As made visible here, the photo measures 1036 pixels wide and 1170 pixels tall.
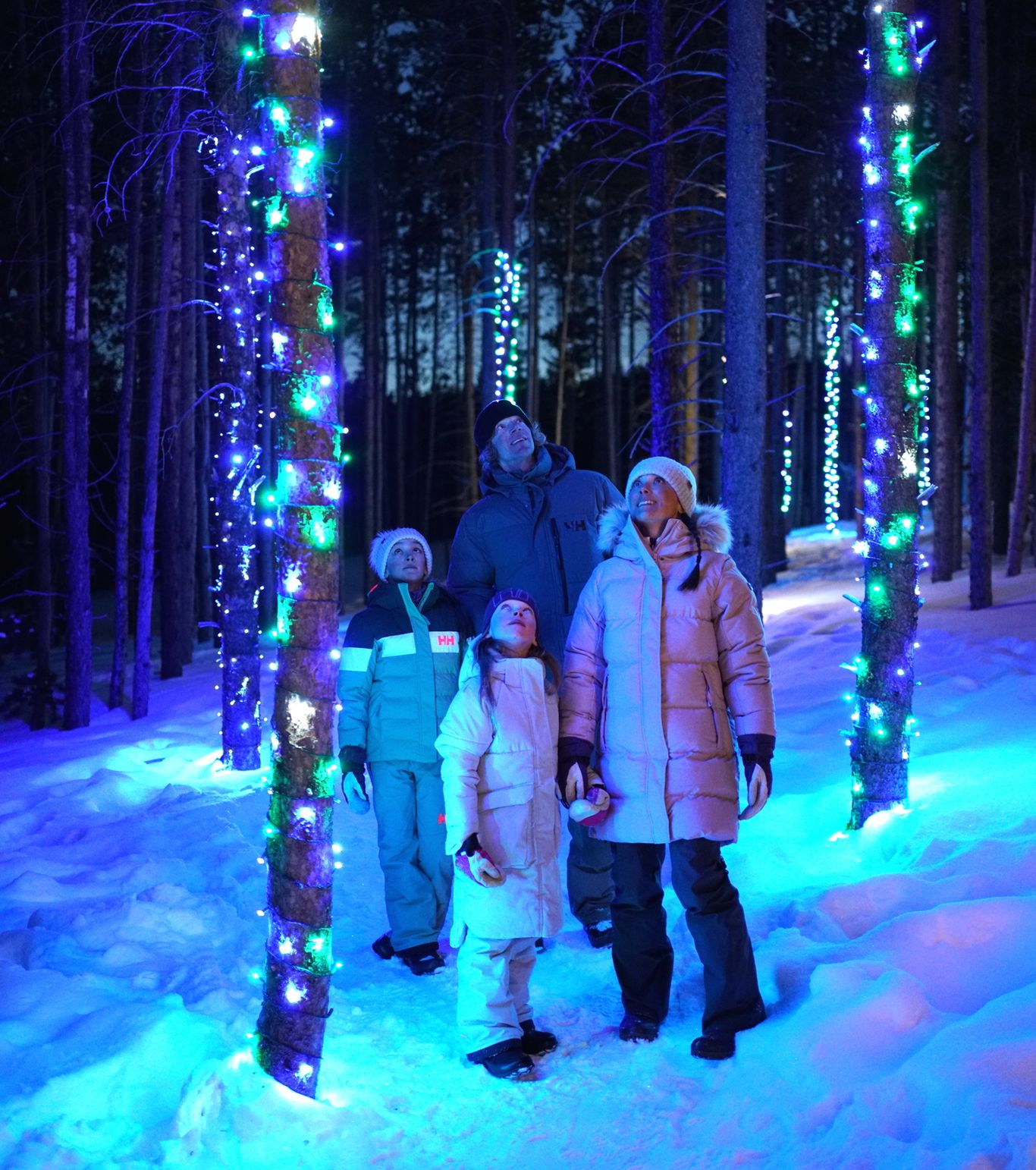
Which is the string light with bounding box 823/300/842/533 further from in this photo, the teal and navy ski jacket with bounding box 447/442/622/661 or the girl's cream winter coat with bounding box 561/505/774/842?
the girl's cream winter coat with bounding box 561/505/774/842

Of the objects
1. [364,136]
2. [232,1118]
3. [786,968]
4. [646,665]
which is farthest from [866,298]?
[364,136]

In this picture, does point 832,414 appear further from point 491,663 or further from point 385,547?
point 491,663

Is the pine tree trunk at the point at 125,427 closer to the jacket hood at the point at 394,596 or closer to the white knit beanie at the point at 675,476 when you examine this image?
the jacket hood at the point at 394,596

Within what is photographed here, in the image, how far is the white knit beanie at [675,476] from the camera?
425 cm

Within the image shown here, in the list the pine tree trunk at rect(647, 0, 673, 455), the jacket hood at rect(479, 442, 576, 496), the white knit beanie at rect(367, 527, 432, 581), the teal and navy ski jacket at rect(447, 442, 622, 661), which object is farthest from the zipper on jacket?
the pine tree trunk at rect(647, 0, 673, 455)

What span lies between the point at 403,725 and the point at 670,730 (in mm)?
1589

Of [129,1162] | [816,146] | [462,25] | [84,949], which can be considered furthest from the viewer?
A: [816,146]

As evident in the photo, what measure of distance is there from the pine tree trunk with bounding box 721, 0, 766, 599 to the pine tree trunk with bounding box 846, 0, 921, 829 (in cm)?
135

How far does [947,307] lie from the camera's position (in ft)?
47.0

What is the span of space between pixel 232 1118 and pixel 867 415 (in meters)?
4.65

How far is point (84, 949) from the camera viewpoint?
475 cm

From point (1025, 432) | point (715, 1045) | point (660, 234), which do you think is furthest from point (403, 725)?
point (1025, 432)

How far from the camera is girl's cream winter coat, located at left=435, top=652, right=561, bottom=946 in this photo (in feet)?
13.3

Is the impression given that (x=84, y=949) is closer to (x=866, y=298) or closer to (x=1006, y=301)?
(x=866, y=298)
